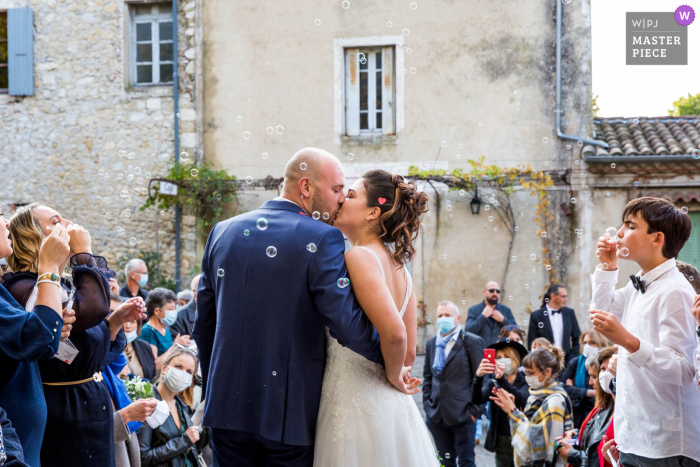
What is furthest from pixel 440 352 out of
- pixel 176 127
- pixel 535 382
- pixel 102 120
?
pixel 102 120

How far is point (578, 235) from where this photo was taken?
10.3 meters

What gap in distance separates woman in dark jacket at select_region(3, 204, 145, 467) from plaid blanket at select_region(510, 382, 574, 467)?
2.59 meters

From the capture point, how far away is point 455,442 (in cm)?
566

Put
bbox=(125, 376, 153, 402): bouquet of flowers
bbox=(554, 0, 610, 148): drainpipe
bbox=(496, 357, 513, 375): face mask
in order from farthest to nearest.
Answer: bbox=(554, 0, 610, 148): drainpipe
bbox=(496, 357, 513, 375): face mask
bbox=(125, 376, 153, 402): bouquet of flowers

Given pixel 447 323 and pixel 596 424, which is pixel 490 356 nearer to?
pixel 447 323

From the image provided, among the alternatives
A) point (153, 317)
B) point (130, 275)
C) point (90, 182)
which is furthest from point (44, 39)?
point (153, 317)

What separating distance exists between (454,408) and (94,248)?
25.7 feet

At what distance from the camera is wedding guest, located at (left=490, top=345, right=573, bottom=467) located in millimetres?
4223

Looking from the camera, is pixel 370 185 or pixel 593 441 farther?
pixel 593 441

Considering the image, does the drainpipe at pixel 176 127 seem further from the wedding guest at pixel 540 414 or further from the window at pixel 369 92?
the wedding guest at pixel 540 414

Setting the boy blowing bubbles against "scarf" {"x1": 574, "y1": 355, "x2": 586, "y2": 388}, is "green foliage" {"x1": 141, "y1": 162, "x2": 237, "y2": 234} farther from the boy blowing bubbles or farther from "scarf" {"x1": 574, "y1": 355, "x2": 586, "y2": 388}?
the boy blowing bubbles

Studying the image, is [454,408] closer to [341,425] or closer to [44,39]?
A: [341,425]
